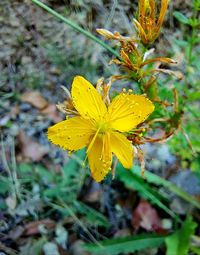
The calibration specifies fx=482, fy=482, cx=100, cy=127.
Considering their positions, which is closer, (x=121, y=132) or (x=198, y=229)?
(x=121, y=132)

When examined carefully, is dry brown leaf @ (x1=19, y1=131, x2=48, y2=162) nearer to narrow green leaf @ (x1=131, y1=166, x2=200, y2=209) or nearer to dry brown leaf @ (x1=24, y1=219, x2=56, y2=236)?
dry brown leaf @ (x1=24, y1=219, x2=56, y2=236)

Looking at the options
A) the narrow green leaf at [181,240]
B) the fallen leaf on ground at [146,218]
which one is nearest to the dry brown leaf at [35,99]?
the fallen leaf on ground at [146,218]

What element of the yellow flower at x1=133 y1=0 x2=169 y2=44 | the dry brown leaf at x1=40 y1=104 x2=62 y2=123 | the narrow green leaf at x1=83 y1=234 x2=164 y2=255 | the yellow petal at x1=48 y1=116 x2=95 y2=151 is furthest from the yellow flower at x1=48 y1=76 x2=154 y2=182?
the dry brown leaf at x1=40 y1=104 x2=62 y2=123

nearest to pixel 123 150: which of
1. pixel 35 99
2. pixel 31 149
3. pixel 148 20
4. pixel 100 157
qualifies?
pixel 100 157

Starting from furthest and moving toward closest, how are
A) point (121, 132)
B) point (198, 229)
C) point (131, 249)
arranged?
point (198, 229), point (131, 249), point (121, 132)

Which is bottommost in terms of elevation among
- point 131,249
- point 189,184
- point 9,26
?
point 131,249

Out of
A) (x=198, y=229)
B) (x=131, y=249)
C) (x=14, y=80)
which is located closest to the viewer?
(x=131, y=249)

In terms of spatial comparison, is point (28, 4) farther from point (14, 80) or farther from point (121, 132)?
point (121, 132)

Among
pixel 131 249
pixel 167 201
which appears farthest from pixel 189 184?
pixel 131 249
